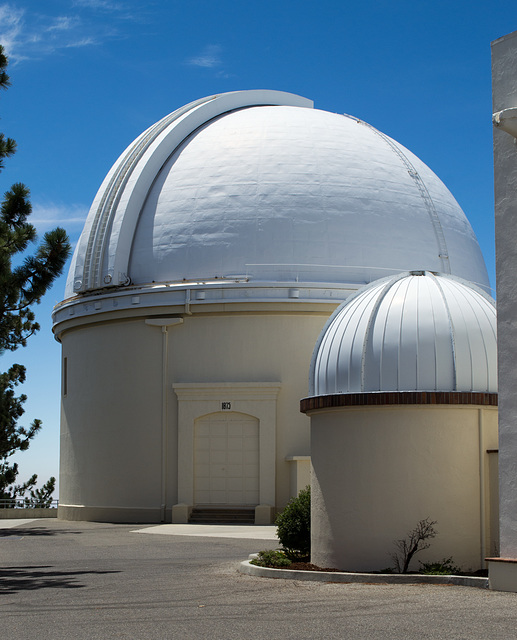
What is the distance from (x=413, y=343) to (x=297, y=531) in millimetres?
3632

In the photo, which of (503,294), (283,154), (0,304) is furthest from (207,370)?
(503,294)

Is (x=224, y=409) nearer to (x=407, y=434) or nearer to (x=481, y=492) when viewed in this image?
(x=407, y=434)

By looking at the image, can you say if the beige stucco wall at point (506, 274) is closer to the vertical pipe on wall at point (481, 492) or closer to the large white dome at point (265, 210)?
the vertical pipe on wall at point (481, 492)

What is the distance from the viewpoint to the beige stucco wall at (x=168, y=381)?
1000 inches

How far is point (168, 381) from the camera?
25.8m

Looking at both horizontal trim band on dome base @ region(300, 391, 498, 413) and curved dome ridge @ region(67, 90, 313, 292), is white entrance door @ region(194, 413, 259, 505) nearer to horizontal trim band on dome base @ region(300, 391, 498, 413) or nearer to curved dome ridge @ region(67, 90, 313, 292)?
curved dome ridge @ region(67, 90, 313, 292)

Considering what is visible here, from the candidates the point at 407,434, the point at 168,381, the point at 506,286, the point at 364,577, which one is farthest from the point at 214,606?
the point at 168,381

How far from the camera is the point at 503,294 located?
34.9 feet

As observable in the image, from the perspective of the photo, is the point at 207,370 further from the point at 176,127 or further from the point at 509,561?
the point at 509,561

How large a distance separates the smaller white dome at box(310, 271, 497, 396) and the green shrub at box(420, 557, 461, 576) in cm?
220

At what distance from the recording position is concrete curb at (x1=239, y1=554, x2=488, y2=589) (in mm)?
10906

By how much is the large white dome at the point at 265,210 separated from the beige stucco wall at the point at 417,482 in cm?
1332

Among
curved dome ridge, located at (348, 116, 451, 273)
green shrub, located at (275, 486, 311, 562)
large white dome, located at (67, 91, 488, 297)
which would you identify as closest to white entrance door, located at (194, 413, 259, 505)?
large white dome, located at (67, 91, 488, 297)

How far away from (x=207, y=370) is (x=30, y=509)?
9573 mm
